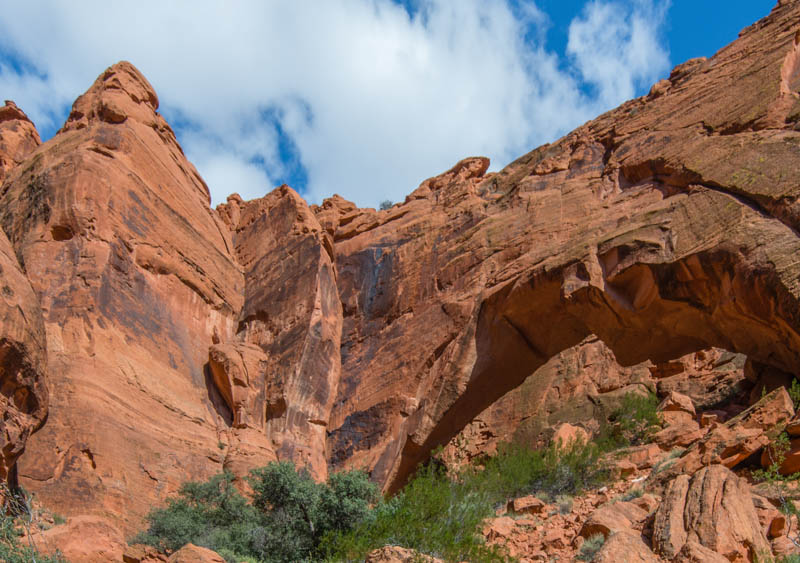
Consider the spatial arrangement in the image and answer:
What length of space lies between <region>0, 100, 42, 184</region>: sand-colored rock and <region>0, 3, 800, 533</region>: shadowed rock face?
7.55 m

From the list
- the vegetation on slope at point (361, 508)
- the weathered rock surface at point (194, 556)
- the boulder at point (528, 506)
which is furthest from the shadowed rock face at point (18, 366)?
the boulder at point (528, 506)

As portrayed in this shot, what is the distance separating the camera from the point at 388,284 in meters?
25.6

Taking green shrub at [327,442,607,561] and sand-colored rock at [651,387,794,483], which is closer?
sand-colored rock at [651,387,794,483]

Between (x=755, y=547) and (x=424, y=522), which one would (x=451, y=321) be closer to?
(x=424, y=522)

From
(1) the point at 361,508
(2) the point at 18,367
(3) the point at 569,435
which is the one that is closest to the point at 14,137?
(2) the point at 18,367

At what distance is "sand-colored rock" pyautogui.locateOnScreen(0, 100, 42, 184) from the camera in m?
32.8

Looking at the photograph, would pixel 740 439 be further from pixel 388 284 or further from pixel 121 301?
pixel 121 301

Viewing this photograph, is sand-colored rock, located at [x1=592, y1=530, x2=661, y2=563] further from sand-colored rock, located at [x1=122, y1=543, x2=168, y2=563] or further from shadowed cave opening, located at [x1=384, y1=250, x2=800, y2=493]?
sand-colored rock, located at [x1=122, y1=543, x2=168, y2=563]

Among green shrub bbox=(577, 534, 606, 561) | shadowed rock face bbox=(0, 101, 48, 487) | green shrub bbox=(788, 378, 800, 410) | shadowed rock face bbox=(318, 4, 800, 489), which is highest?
shadowed rock face bbox=(318, 4, 800, 489)

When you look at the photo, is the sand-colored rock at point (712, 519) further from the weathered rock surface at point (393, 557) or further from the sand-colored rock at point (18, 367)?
the sand-colored rock at point (18, 367)

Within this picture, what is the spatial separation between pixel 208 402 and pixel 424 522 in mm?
10581

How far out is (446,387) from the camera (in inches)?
727

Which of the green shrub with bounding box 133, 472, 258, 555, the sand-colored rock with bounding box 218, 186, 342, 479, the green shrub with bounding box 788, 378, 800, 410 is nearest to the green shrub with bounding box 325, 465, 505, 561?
the green shrub with bounding box 133, 472, 258, 555

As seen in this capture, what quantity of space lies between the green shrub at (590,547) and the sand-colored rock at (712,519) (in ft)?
3.21
